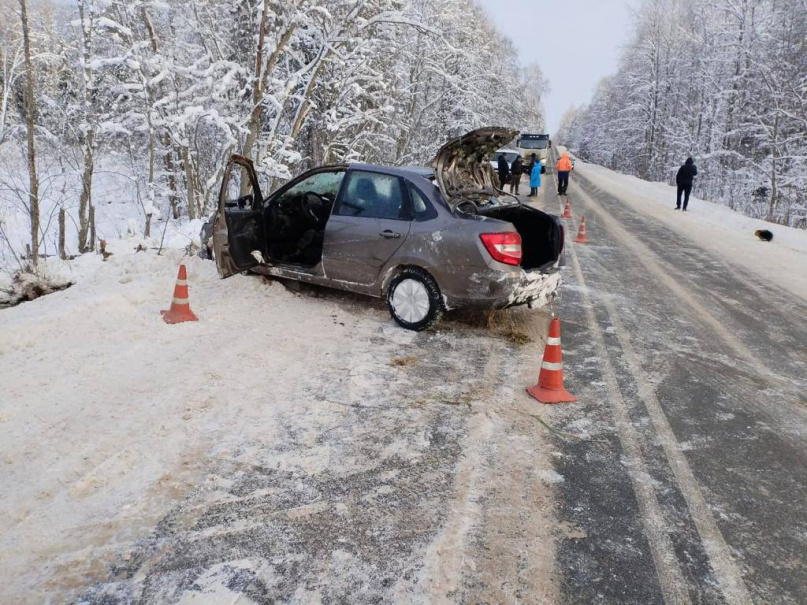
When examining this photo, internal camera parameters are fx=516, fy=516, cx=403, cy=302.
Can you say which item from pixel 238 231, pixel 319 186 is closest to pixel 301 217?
pixel 319 186

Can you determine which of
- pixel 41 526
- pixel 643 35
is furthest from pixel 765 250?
pixel 643 35

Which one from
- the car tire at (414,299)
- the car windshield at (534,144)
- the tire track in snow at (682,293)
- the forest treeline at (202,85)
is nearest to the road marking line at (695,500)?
the tire track in snow at (682,293)

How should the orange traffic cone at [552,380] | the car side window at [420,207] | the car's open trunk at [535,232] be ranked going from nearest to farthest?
the orange traffic cone at [552,380], the car side window at [420,207], the car's open trunk at [535,232]

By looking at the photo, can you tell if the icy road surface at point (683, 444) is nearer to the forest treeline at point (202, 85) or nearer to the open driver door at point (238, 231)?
the open driver door at point (238, 231)

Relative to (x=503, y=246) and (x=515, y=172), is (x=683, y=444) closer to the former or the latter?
(x=503, y=246)

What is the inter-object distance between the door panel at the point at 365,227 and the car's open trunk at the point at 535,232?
975 mm

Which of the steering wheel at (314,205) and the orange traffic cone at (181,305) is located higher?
the steering wheel at (314,205)

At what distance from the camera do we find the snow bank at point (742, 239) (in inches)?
372

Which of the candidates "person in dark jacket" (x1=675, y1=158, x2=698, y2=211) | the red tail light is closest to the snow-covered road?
the red tail light

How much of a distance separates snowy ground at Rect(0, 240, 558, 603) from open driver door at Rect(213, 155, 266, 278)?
99 cm

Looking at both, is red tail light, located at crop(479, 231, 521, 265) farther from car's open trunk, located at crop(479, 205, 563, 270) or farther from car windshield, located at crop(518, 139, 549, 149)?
car windshield, located at crop(518, 139, 549, 149)

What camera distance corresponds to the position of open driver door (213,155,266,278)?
20.0 feet

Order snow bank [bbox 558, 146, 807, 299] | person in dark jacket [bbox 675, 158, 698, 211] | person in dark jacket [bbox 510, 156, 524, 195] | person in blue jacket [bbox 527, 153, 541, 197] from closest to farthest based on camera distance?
snow bank [bbox 558, 146, 807, 299] < person in dark jacket [bbox 675, 158, 698, 211] < person in blue jacket [bbox 527, 153, 541, 197] < person in dark jacket [bbox 510, 156, 524, 195]

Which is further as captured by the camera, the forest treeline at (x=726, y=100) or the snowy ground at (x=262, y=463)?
the forest treeline at (x=726, y=100)
